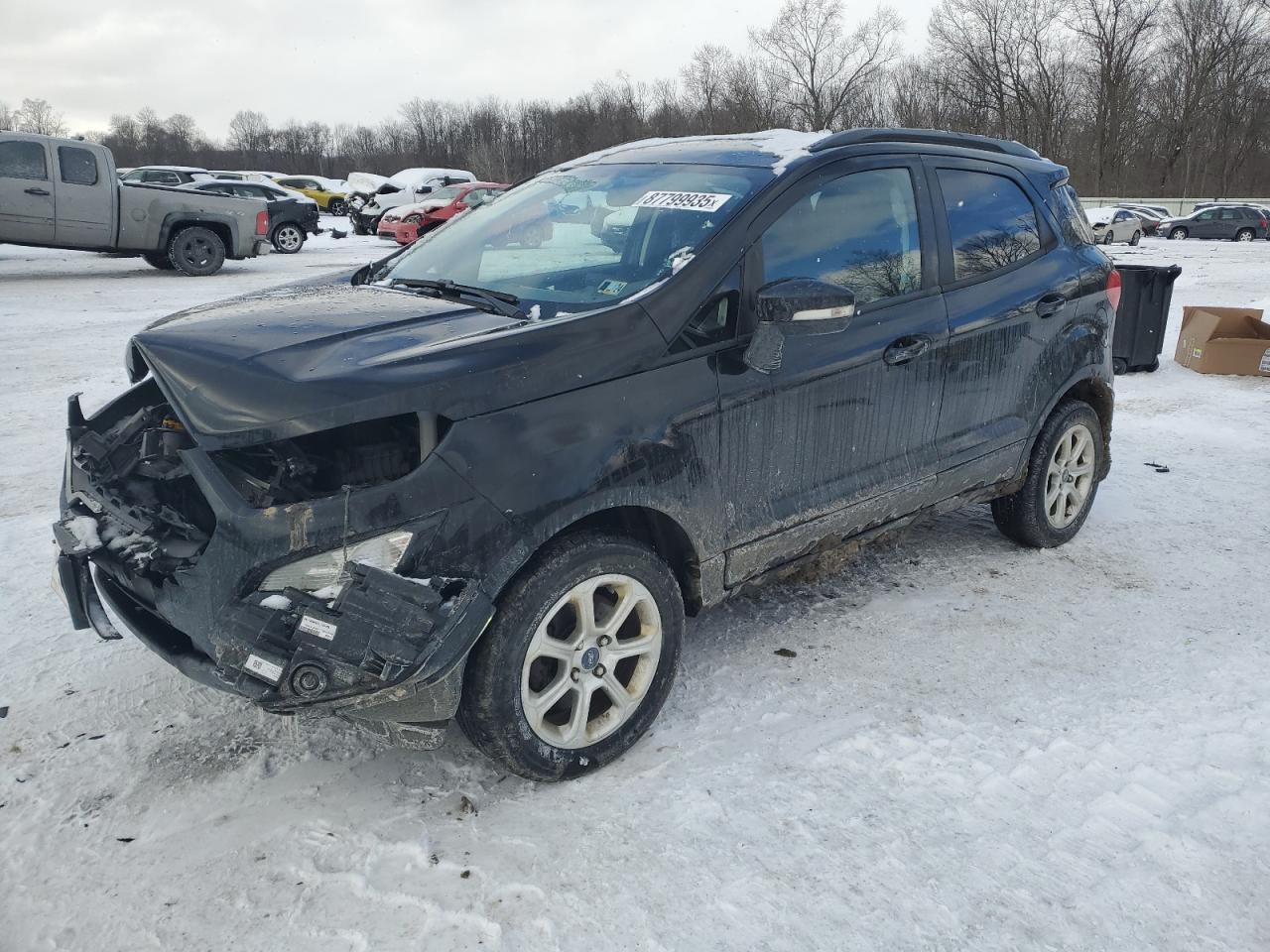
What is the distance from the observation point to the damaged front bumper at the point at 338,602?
2.29 meters

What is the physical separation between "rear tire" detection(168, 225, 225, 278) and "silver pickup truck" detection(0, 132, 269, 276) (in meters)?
0.01

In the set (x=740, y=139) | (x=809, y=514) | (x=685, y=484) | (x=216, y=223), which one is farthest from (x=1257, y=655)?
(x=216, y=223)

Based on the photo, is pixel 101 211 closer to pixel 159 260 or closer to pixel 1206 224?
pixel 159 260

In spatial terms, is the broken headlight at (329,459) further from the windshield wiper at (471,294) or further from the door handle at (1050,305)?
the door handle at (1050,305)

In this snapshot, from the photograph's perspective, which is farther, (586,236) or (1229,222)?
(1229,222)

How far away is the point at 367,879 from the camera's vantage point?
2.36 metres

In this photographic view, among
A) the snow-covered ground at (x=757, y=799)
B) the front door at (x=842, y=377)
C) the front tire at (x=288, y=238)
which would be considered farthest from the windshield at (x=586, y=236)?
the front tire at (x=288, y=238)

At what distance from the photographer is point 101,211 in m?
13.4

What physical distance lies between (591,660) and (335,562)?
0.80 m

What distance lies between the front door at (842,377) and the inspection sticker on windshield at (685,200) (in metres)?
0.18

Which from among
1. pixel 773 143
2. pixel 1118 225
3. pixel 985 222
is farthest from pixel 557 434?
pixel 1118 225

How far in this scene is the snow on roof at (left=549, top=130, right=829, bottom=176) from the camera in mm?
3322

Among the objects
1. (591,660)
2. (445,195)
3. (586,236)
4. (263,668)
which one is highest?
(445,195)

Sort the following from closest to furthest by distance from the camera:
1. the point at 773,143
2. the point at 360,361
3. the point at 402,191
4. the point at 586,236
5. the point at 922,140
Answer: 1. the point at 360,361
2. the point at 586,236
3. the point at 773,143
4. the point at 922,140
5. the point at 402,191
